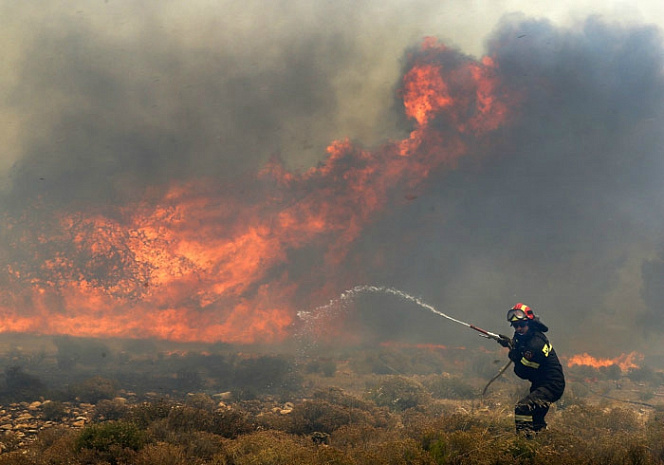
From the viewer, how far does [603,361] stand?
30938 mm

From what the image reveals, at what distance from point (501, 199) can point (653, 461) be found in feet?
110

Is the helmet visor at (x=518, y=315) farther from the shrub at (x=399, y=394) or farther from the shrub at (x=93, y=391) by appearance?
the shrub at (x=93, y=391)

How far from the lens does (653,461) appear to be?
24.6 ft

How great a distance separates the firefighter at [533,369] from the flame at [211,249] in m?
21.6

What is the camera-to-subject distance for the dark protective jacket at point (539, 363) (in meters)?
9.88

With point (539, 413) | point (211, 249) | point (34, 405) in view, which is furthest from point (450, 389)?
point (211, 249)

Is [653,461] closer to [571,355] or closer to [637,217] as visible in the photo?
[571,355]

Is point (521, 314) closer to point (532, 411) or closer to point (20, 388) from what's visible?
point (532, 411)

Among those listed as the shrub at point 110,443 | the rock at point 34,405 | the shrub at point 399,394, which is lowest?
the shrub at point 110,443

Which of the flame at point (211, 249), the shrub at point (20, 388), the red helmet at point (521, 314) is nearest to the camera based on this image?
the red helmet at point (521, 314)

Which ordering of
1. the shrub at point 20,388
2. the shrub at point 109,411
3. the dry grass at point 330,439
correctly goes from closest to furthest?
the dry grass at point 330,439 < the shrub at point 109,411 < the shrub at point 20,388

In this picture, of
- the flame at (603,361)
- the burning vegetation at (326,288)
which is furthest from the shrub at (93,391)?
the flame at (603,361)

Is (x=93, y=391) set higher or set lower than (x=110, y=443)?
higher

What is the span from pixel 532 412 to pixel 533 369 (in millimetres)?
1139
